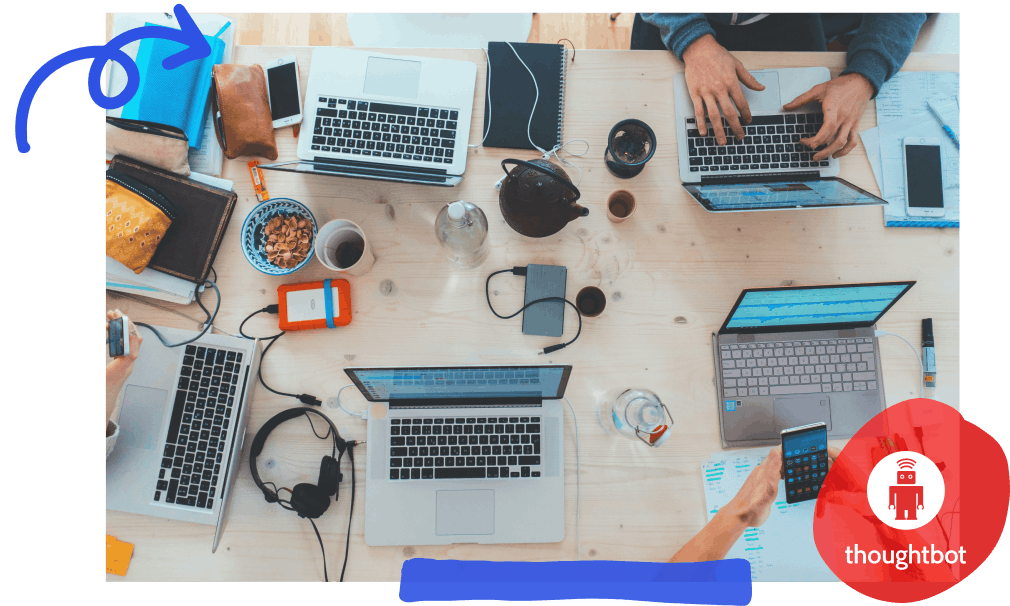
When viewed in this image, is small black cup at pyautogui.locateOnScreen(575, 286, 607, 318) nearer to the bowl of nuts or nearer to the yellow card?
the bowl of nuts

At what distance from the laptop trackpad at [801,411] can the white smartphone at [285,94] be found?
1323mm

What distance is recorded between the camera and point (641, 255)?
4.00ft

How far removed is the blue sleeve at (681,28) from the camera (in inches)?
47.8

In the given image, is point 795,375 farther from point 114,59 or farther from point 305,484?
point 114,59

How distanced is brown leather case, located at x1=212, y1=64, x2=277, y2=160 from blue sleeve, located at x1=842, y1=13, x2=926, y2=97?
1.39 m

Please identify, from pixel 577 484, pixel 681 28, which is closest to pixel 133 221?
pixel 577 484

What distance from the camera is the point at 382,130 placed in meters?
1.19

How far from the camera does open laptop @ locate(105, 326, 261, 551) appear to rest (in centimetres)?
111

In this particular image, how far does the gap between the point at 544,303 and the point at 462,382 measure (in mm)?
276

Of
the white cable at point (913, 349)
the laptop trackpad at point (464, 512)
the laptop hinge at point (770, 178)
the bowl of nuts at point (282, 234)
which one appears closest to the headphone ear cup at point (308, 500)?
the laptop trackpad at point (464, 512)

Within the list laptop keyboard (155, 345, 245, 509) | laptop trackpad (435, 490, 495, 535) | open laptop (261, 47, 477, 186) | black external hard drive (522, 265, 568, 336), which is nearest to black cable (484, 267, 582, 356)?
black external hard drive (522, 265, 568, 336)

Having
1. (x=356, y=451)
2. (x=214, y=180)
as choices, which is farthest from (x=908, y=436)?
(x=214, y=180)

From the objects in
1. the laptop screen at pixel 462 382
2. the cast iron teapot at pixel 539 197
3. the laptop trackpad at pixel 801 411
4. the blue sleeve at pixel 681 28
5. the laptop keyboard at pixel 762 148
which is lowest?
the laptop trackpad at pixel 801 411

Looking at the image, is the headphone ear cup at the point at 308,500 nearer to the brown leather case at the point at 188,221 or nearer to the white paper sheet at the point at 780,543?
the brown leather case at the point at 188,221
